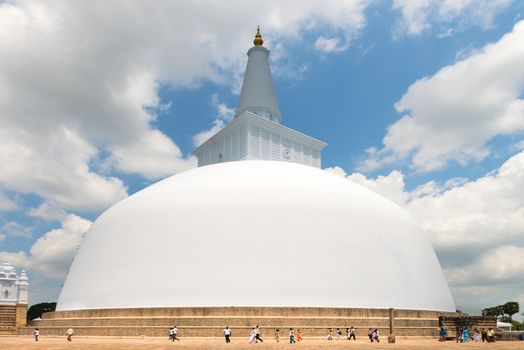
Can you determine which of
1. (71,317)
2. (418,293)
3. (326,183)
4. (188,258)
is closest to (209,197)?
(188,258)

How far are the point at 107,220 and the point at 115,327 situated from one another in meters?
7.33

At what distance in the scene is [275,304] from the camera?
68.2 feet

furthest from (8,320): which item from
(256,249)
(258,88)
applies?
(258,88)

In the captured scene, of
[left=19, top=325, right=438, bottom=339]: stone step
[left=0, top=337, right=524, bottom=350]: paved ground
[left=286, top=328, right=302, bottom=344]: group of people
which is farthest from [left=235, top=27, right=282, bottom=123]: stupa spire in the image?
[left=0, top=337, right=524, bottom=350]: paved ground

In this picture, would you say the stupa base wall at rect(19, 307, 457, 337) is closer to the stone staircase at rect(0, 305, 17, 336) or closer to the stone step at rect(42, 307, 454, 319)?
the stone step at rect(42, 307, 454, 319)

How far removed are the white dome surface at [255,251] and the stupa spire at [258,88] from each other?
38.3ft

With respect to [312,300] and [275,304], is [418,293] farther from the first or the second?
[275,304]

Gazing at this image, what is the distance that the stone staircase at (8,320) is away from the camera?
28.4 m

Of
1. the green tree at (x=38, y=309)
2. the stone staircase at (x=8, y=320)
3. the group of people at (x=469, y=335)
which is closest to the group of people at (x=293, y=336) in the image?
the group of people at (x=469, y=335)

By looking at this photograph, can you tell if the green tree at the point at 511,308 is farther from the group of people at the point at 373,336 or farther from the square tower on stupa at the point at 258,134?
the group of people at the point at 373,336

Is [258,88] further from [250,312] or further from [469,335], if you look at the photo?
[469,335]

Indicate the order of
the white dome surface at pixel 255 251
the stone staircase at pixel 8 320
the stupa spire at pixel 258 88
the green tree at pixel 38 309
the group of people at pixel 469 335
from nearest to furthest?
the white dome surface at pixel 255 251, the group of people at pixel 469 335, the stone staircase at pixel 8 320, the stupa spire at pixel 258 88, the green tree at pixel 38 309

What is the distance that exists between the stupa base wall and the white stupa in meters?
0.45

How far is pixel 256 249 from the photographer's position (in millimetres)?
21750
